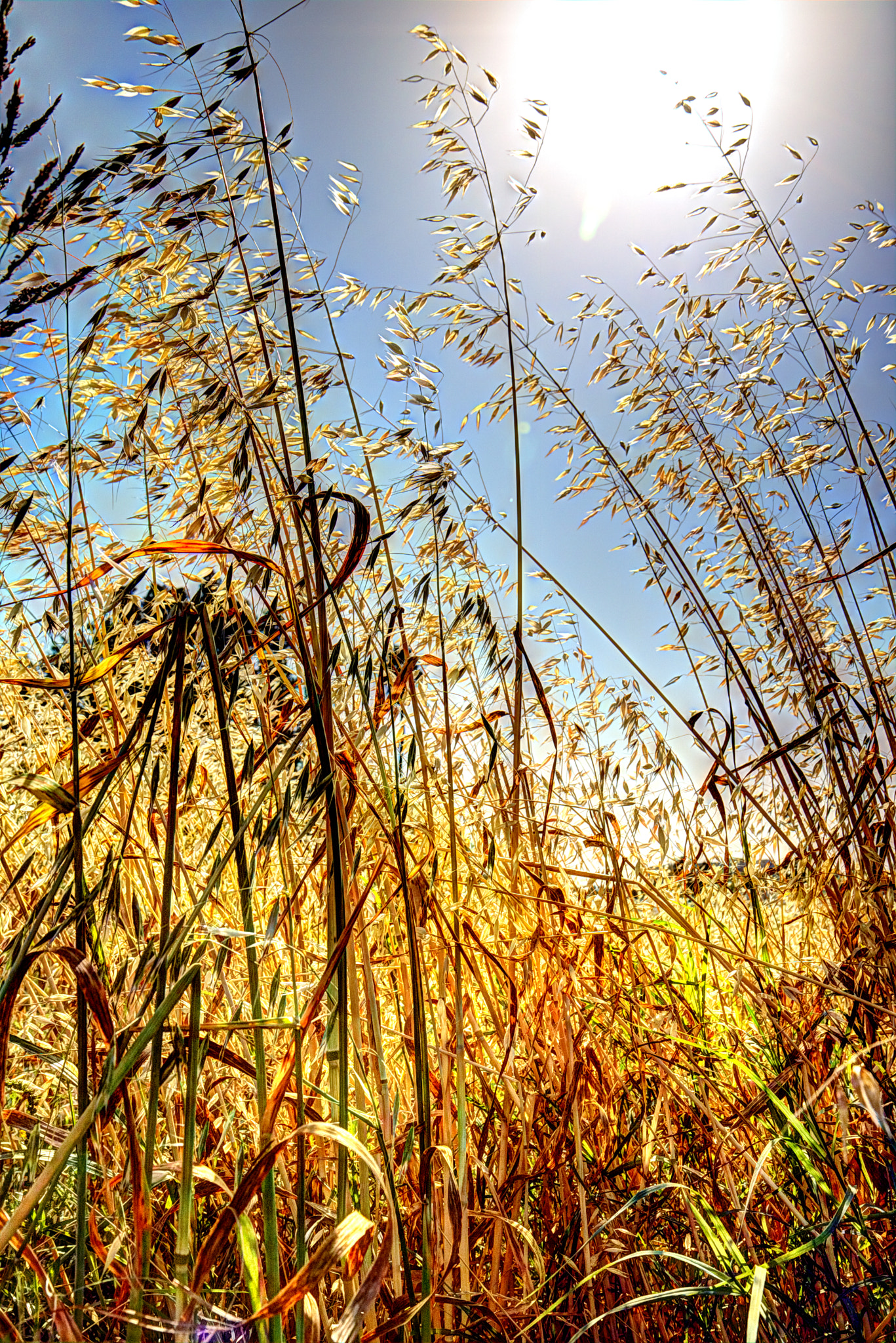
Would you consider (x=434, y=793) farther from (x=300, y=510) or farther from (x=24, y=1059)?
(x=24, y=1059)

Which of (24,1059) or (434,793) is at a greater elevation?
(434,793)

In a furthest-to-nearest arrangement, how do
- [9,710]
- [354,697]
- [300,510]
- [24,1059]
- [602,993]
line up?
[9,710] → [602,993] → [24,1059] → [354,697] → [300,510]

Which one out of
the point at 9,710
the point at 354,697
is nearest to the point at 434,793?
the point at 354,697

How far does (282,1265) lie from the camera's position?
1007 mm

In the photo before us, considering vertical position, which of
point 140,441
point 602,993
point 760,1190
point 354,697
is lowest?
point 760,1190

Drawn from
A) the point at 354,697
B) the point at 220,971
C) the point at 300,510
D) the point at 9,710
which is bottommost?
the point at 220,971

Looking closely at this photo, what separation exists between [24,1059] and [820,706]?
1788 millimetres

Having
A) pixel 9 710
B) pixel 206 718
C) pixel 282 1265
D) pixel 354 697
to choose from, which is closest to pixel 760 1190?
pixel 282 1265

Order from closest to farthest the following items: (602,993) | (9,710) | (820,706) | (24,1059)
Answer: (24,1059) < (602,993) < (820,706) < (9,710)

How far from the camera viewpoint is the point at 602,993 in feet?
5.07

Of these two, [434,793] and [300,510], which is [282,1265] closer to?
[434,793]

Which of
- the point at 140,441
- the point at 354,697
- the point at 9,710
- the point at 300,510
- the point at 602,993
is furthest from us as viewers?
the point at 9,710

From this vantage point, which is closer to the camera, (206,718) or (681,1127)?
(681,1127)

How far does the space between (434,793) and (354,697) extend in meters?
0.39
